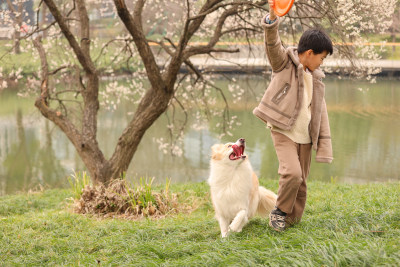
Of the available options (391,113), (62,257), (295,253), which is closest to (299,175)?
(295,253)

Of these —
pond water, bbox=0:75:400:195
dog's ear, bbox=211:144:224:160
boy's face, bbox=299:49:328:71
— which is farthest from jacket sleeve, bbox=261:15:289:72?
pond water, bbox=0:75:400:195

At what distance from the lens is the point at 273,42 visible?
10.9ft

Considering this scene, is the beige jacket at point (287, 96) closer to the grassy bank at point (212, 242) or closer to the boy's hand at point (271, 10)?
the boy's hand at point (271, 10)

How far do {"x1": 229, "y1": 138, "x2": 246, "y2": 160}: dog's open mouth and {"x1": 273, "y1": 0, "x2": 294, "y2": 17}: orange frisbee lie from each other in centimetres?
113

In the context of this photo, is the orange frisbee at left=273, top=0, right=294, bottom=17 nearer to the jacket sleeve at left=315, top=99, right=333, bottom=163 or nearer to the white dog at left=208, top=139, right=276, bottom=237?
the jacket sleeve at left=315, top=99, right=333, bottom=163

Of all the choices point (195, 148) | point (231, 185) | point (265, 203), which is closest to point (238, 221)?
point (231, 185)

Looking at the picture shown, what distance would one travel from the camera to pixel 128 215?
19.5ft

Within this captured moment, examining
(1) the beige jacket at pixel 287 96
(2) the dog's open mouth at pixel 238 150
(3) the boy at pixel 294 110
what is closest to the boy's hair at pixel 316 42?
(3) the boy at pixel 294 110

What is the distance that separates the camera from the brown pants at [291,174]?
3393mm

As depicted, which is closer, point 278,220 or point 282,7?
point 282,7

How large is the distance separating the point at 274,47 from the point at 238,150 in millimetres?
942

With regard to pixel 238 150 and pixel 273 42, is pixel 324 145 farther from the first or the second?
pixel 273 42

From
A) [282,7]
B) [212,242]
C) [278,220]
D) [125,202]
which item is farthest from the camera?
[125,202]

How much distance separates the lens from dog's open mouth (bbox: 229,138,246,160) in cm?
371
